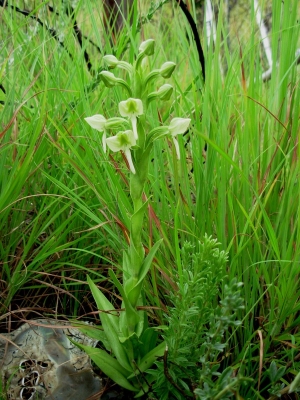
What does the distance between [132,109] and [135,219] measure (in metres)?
0.19

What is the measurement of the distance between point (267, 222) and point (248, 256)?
5.4 inches

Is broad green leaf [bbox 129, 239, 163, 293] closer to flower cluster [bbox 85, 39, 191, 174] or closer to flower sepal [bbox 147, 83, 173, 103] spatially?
flower cluster [bbox 85, 39, 191, 174]

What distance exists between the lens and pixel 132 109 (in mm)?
790

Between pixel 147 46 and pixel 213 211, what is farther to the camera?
pixel 213 211

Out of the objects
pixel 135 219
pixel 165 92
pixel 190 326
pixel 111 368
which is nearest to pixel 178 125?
pixel 165 92

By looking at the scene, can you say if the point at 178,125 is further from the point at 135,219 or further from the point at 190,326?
the point at 190,326

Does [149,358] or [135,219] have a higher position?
[135,219]

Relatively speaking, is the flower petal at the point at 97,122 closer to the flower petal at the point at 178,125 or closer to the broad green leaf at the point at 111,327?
the flower petal at the point at 178,125

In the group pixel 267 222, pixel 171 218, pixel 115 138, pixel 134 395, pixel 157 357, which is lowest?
pixel 134 395

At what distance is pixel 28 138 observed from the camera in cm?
128

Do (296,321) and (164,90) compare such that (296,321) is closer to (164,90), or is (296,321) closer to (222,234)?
(222,234)

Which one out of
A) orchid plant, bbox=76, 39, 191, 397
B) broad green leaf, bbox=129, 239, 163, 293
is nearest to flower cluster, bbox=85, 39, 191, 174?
orchid plant, bbox=76, 39, 191, 397

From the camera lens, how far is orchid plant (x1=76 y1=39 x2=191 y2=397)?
81 centimetres

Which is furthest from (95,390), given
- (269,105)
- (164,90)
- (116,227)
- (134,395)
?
(269,105)
